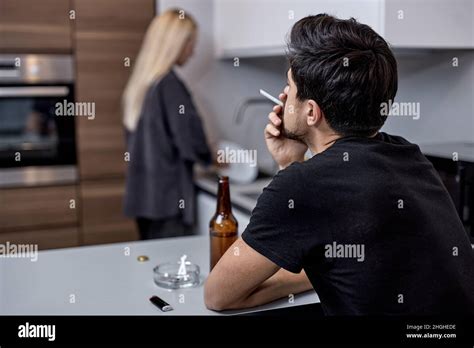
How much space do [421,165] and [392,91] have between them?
15cm

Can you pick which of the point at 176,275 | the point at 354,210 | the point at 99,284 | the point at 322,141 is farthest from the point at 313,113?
the point at 99,284

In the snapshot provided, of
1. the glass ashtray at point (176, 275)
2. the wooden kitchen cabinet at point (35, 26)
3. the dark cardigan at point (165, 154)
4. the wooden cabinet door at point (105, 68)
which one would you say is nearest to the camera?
the glass ashtray at point (176, 275)

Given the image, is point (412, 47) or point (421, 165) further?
point (412, 47)

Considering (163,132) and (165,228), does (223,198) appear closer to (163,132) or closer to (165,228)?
(163,132)

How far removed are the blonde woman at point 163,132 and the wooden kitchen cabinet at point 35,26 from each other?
1.30ft

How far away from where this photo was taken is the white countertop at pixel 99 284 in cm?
121

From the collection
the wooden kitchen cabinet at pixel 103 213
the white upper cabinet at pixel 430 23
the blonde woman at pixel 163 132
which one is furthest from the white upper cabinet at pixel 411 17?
the wooden kitchen cabinet at pixel 103 213

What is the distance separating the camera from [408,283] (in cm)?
103

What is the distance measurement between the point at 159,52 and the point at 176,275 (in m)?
1.47

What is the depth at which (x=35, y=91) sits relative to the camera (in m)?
2.77

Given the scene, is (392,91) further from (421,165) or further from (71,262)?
(71,262)

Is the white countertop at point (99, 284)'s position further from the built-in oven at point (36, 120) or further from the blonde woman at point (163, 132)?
the built-in oven at point (36, 120)

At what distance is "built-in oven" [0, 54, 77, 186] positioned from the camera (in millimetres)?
2730

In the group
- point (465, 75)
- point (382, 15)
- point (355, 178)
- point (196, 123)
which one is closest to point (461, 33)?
point (465, 75)
